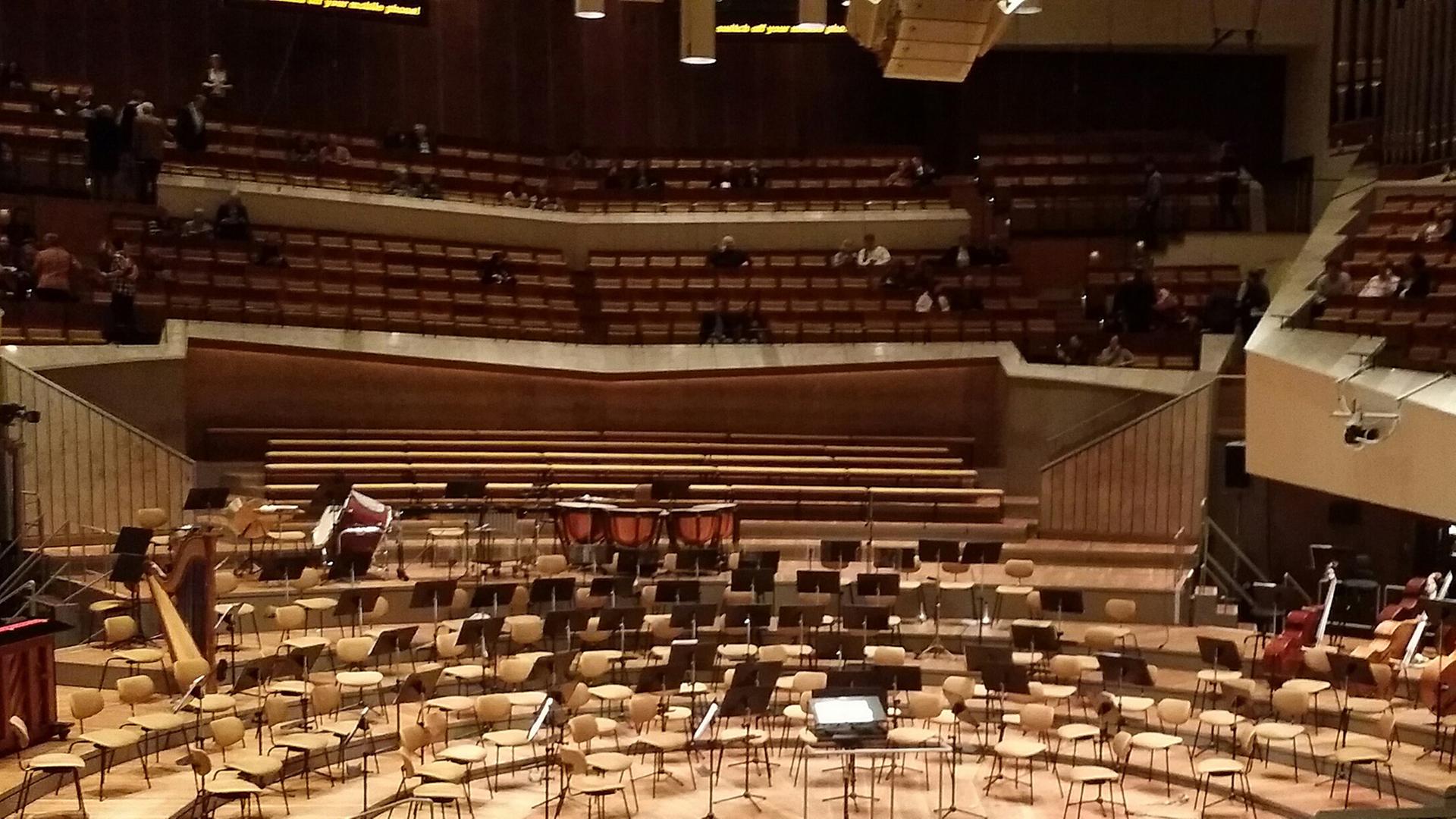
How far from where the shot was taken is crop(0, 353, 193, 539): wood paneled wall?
32.2ft

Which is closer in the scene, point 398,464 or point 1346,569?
point 1346,569

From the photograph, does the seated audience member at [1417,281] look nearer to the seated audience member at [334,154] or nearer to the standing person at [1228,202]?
the standing person at [1228,202]

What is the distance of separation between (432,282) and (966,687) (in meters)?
7.45

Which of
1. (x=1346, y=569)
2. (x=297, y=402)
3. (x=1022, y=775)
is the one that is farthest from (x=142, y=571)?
(x=1346, y=569)

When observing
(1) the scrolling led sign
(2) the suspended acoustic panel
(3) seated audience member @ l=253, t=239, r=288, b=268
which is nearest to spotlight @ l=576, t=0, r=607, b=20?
(2) the suspended acoustic panel

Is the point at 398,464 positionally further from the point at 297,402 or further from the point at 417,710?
the point at 417,710

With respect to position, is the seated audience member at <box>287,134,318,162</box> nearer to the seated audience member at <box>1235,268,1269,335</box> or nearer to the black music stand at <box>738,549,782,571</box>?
the black music stand at <box>738,549,782,571</box>

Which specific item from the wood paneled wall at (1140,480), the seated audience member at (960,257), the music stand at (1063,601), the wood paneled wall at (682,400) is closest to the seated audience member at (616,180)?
the wood paneled wall at (682,400)

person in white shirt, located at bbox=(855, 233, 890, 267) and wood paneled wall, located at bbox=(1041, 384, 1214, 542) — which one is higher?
person in white shirt, located at bbox=(855, 233, 890, 267)

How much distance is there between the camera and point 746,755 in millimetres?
8555

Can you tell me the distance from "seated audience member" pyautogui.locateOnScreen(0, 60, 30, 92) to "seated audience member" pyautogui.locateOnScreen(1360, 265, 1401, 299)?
11430 mm

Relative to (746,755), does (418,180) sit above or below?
above

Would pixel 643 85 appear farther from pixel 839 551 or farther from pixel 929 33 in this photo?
pixel 929 33

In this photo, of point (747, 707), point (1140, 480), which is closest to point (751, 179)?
point (1140, 480)
